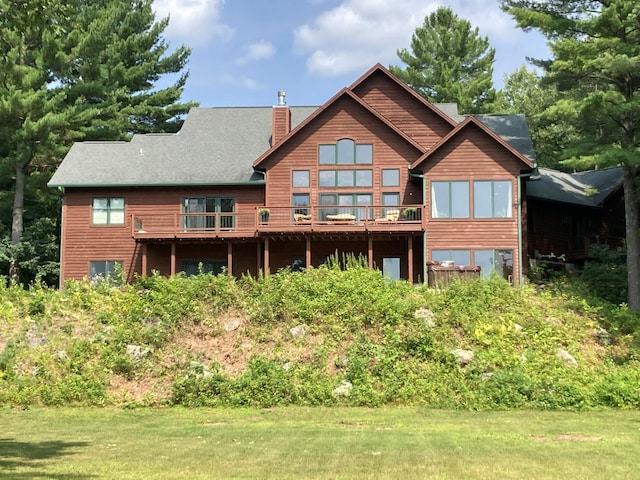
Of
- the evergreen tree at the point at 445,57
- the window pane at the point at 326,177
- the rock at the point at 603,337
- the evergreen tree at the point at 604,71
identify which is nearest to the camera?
the rock at the point at 603,337

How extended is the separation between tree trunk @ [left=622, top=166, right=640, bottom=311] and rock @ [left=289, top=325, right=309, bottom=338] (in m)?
11.0

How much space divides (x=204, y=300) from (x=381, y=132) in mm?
10664

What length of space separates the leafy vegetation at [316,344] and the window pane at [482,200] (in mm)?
4218

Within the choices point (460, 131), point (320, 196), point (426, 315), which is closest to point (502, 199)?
point (460, 131)

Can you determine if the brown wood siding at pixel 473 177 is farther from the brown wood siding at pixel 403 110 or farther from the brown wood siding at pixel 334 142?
the brown wood siding at pixel 403 110

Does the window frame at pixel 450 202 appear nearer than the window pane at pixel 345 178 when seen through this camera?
Yes

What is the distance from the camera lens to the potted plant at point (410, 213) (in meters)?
26.2

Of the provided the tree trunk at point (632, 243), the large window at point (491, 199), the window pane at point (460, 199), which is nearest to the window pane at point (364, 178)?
the window pane at point (460, 199)

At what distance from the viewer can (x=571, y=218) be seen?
99.3 feet

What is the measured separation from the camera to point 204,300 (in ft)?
68.1

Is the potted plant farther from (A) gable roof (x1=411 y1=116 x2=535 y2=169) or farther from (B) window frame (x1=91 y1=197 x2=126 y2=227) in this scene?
(B) window frame (x1=91 y1=197 x2=126 y2=227)

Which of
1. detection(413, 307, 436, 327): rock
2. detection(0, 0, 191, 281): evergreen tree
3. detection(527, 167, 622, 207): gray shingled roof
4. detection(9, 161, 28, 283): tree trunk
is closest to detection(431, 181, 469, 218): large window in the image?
detection(527, 167, 622, 207): gray shingled roof

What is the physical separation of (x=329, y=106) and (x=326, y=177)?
2716 mm

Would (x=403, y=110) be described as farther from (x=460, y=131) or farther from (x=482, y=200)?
(x=482, y=200)
